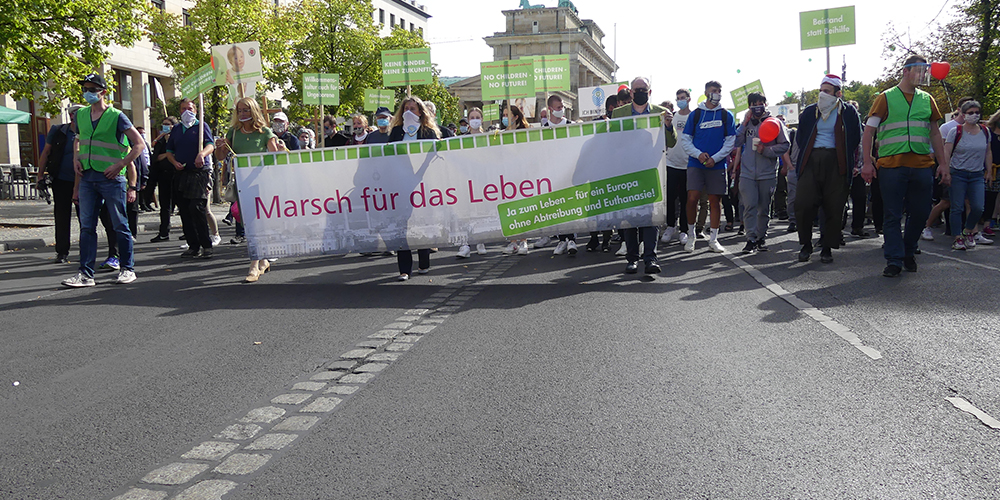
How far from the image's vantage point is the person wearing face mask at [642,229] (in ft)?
30.0

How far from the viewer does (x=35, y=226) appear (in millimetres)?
17250

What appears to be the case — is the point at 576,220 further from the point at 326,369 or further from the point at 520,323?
the point at 326,369

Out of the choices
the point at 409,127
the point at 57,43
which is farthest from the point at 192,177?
the point at 57,43

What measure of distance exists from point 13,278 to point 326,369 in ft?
21.1

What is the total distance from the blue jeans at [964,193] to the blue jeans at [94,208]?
1006 centimetres

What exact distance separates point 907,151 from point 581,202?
134 inches

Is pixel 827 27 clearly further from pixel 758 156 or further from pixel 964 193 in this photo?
pixel 758 156

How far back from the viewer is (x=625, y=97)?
11352 millimetres

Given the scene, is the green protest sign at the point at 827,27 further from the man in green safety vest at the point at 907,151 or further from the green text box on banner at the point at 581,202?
the green text box on banner at the point at 581,202

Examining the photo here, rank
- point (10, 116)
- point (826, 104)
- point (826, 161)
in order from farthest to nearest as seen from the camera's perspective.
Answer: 1. point (10, 116)
2. point (826, 161)
3. point (826, 104)

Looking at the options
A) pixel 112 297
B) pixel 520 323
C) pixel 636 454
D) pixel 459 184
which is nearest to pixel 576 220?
pixel 459 184

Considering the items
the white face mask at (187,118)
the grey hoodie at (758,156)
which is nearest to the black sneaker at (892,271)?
the grey hoodie at (758,156)

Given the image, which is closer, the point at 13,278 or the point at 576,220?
the point at 576,220

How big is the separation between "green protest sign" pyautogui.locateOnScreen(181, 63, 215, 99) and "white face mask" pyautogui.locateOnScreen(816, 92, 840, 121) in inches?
345
